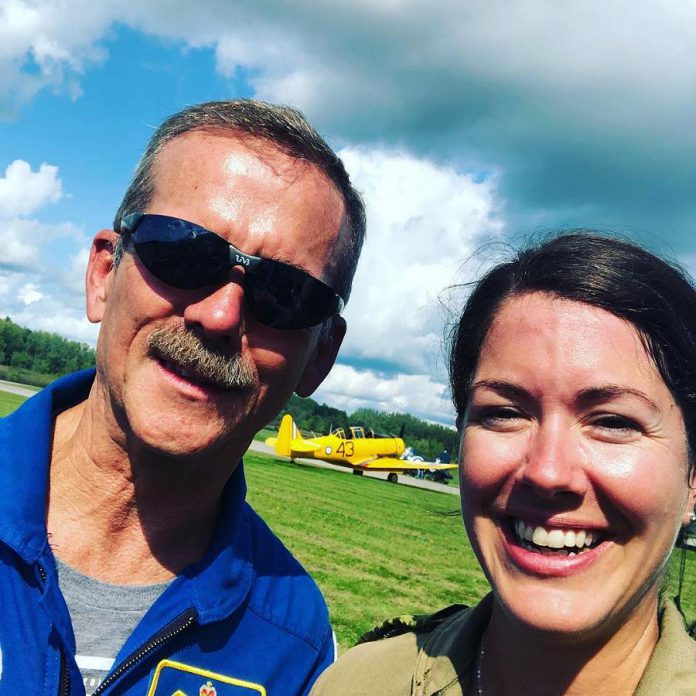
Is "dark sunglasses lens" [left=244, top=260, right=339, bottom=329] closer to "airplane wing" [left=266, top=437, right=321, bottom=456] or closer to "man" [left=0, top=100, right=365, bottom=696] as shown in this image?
"man" [left=0, top=100, right=365, bottom=696]

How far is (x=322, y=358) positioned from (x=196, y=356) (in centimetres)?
69

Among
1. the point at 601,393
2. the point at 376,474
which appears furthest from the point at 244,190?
the point at 376,474

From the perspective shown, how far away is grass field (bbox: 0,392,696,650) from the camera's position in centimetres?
847

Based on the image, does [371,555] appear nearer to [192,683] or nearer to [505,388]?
[192,683]

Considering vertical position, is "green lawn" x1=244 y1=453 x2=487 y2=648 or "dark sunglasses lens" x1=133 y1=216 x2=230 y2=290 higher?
"dark sunglasses lens" x1=133 y1=216 x2=230 y2=290

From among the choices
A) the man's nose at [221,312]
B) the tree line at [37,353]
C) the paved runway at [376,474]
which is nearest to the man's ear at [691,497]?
the man's nose at [221,312]

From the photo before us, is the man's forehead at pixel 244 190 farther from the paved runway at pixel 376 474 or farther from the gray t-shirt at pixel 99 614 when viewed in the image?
the paved runway at pixel 376 474

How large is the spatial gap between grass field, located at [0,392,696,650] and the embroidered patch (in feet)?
4.73

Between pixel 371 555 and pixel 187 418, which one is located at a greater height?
pixel 187 418

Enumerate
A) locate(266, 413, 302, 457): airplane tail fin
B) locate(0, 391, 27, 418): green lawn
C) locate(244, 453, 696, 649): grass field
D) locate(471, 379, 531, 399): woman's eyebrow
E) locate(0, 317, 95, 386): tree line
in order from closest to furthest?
1. locate(471, 379, 531, 399): woman's eyebrow
2. locate(244, 453, 696, 649): grass field
3. locate(0, 391, 27, 418): green lawn
4. locate(266, 413, 302, 457): airplane tail fin
5. locate(0, 317, 95, 386): tree line

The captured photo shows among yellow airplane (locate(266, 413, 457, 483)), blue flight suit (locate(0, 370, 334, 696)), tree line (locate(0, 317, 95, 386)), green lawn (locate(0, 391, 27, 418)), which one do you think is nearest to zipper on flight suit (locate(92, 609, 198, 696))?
blue flight suit (locate(0, 370, 334, 696))

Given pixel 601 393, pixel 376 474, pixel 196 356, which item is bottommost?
pixel 376 474

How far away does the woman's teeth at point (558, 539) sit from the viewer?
1.62 meters

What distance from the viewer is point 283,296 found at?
217cm
